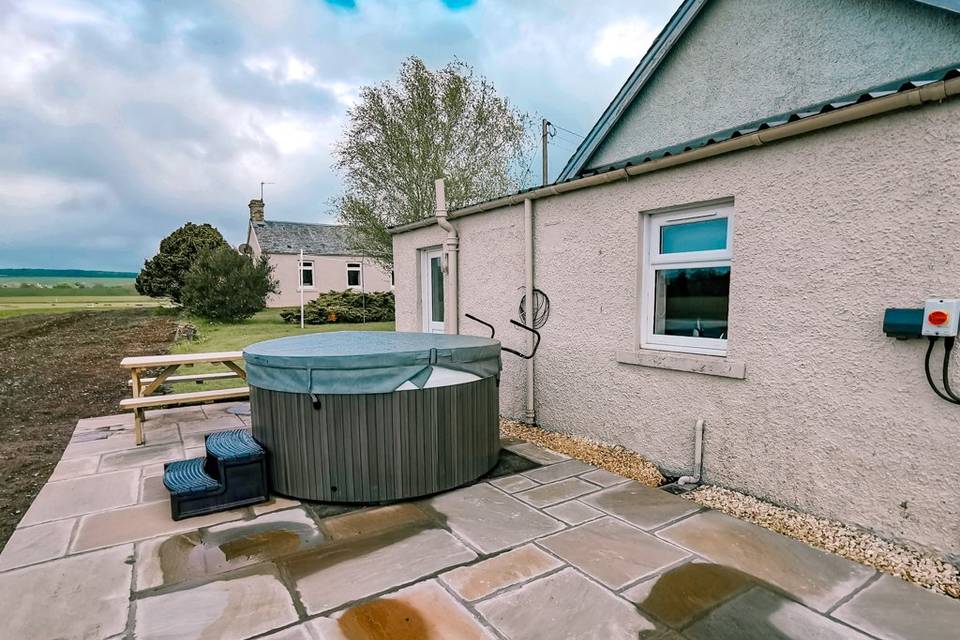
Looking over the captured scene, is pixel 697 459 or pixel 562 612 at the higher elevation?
pixel 697 459

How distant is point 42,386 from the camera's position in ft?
28.3

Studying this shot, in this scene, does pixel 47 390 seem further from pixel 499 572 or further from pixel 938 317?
pixel 938 317

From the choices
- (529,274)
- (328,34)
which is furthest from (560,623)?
(328,34)

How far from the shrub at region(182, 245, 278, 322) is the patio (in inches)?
691

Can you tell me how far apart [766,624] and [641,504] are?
1365 millimetres

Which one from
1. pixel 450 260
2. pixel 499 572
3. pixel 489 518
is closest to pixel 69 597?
pixel 499 572

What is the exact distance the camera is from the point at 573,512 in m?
3.46

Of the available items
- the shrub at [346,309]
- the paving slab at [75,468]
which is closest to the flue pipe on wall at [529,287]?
the paving slab at [75,468]

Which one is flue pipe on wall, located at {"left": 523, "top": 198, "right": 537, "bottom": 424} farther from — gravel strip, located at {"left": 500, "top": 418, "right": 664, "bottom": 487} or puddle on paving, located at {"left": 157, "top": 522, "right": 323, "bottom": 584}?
puddle on paving, located at {"left": 157, "top": 522, "right": 323, "bottom": 584}

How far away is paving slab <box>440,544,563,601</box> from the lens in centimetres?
250

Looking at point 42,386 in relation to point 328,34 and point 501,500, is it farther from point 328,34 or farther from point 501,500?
point 501,500

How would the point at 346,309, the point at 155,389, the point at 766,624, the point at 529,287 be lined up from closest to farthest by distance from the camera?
the point at 766,624, the point at 529,287, the point at 155,389, the point at 346,309

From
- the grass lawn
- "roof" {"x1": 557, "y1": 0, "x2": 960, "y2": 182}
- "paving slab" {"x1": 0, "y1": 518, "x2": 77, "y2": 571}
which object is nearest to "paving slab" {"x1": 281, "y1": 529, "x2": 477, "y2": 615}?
"paving slab" {"x1": 0, "y1": 518, "x2": 77, "y2": 571}

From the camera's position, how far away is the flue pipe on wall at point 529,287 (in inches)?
212
